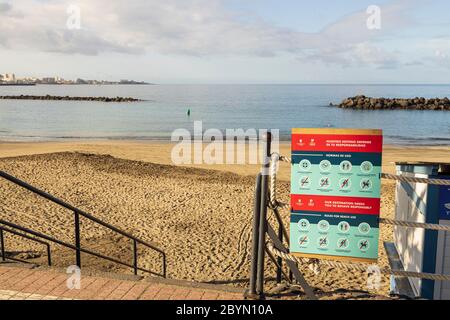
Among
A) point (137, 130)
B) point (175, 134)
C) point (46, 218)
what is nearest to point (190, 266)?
point (46, 218)

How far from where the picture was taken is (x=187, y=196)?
56.7 ft

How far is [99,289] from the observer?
4582 mm

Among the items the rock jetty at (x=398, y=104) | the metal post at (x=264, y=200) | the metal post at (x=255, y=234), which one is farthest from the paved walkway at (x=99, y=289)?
the rock jetty at (x=398, y=104)

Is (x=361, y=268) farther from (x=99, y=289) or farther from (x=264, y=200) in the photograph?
(x=99, y=289)

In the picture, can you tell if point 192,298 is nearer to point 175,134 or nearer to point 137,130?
point 175,134

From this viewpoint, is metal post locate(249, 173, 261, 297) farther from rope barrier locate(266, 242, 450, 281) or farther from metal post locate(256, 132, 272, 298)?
rope barrier locate(266, 242, 450, 281)

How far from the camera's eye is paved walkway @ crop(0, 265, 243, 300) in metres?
4.38

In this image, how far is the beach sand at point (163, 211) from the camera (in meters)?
10.3

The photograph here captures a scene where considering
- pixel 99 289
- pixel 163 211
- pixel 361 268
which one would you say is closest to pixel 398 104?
pixel 163 211

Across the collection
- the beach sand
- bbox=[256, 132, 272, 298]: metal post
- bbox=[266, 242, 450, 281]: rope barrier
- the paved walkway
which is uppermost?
bbox=[256, 132, 272, 298]: metal post

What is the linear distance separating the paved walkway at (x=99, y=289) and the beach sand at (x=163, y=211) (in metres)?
1.34

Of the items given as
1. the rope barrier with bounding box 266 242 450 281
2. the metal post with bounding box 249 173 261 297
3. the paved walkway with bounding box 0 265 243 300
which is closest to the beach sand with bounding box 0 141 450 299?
the rope barrier with bounding box 266 242 450 281

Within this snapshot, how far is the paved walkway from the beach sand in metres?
1.34

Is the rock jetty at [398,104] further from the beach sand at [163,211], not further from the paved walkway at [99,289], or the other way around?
the paved walkway at [99,289]
